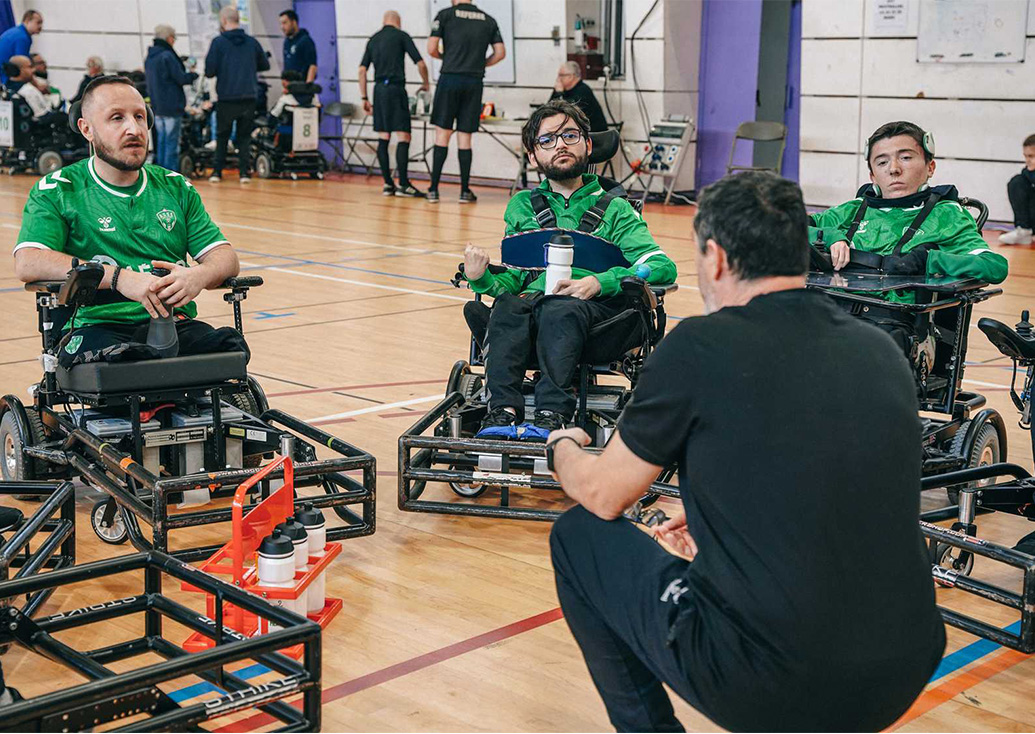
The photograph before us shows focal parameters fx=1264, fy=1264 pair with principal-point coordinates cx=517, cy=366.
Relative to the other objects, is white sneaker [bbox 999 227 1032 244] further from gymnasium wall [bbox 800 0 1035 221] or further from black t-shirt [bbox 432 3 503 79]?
black t-shirt [bbox 432 3 503 79]

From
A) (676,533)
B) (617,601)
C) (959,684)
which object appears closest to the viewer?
(617,601)

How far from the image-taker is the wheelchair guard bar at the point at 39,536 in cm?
272

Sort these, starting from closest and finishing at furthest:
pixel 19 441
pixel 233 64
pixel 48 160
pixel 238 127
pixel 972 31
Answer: pixel 19 441 < pixel 972 31 < pixel 233 64 < pixel 238 127 < pixel 48 160

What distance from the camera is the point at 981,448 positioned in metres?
3.84

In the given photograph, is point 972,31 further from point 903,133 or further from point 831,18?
point 903,133

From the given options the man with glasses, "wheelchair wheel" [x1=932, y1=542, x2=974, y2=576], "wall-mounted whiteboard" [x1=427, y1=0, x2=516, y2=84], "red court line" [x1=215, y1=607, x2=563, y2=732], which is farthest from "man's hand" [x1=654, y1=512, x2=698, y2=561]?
"wall-mounted whiteboard" [x1=427, y1=0, x2=516, y2=84]

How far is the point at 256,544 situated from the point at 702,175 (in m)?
10.1

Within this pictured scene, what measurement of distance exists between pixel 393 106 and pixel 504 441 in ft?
29.0

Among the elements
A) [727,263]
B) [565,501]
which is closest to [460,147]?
[565,501]

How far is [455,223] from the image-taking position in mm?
Answer: 10266

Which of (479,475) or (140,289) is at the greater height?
(140,289)

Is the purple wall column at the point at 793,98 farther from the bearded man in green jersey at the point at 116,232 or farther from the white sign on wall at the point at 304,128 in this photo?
the bearded man in green jersey at the point at 116,232

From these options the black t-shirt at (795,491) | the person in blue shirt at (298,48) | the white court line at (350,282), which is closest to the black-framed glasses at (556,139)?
the black t-shirt at (795,491)

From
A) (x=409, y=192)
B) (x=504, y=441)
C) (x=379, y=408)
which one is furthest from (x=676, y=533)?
(x=409, y=192)
